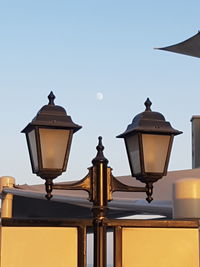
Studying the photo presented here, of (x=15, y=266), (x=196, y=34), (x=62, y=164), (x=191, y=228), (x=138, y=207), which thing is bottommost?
(x=15, y=266)

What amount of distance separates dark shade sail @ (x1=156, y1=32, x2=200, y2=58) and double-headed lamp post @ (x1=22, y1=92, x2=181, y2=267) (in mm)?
16650

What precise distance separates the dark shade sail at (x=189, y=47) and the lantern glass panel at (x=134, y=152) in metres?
16.6

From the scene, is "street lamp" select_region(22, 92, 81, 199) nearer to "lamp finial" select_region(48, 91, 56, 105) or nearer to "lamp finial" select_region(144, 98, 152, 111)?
"lamp finial" select_region(48, 91, 56, 105)

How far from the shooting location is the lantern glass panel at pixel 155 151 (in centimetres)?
461

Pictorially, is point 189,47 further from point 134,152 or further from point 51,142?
point 51,142

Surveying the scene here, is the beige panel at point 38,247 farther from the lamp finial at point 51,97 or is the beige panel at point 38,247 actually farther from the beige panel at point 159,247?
the lamp finial at point 51,97

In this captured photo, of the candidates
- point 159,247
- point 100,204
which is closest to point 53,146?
point 100,204

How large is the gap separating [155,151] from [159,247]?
0.76 m

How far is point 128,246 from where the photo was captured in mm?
4098

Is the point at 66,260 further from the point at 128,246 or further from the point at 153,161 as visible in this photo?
the point at 153,161

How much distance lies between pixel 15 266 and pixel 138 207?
14074 mm

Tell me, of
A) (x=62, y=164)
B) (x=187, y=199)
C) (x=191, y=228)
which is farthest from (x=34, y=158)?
(x=187, y=199)

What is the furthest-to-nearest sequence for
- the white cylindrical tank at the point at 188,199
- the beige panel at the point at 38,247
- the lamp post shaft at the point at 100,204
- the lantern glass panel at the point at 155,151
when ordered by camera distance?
the white cylindrical tank at the point at 188,199
the lantern glass panel at the point at 155,151
the lamp post shaft at the point at 100,204
the beige panel at the point at 38,247

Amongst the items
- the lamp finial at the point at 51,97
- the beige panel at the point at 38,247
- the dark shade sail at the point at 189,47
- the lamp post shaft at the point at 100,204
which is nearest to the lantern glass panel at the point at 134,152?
the lamp post shaft at the point at 100,204
